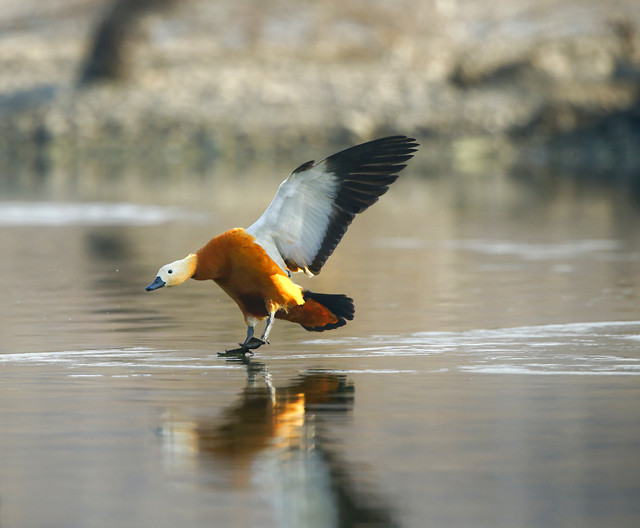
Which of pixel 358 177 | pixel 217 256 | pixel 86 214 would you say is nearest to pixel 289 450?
pixel 217 256

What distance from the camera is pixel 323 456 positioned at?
23.6 feet

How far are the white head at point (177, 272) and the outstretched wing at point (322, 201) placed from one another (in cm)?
51

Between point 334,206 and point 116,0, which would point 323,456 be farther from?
point 116,0

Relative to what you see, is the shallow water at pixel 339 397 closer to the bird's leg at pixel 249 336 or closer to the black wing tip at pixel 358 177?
the bird's leg at pixel 249 336

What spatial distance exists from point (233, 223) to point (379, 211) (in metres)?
3.75

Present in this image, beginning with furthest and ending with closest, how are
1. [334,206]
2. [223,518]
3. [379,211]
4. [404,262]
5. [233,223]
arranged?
[379,211] < [233,223] < [404,262] < [334,206] < [223,518]

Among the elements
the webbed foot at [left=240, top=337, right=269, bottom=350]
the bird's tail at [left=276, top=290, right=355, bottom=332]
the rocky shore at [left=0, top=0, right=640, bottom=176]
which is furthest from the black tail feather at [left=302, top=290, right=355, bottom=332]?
the rocky shore at [left=0, top=0, right=640, bottom=176]

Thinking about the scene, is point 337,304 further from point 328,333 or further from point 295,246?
point 328,333

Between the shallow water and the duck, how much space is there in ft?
1.07

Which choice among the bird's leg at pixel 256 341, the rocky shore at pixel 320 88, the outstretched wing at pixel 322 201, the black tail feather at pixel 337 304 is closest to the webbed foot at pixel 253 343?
the bird's leg at pixel 256 341

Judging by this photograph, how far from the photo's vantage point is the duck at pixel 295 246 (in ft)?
33.2

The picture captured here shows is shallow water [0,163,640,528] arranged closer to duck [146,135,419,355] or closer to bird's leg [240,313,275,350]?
bird's leg [240,313,275,350]

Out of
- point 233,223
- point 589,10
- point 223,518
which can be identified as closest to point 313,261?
point 223,518

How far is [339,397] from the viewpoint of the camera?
8.75 m
